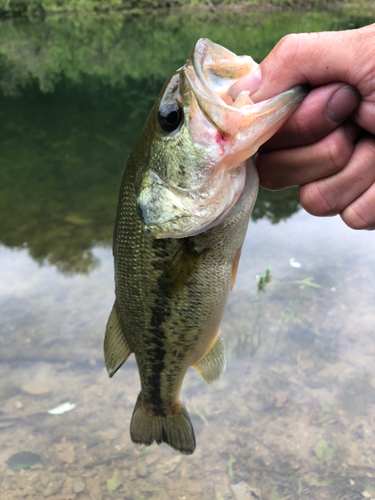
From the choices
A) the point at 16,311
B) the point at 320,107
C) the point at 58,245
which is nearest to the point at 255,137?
the point at 320,107

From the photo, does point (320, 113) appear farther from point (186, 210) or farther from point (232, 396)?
point (232, 396)

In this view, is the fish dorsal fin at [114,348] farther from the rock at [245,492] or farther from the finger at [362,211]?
the rock at [245,492]

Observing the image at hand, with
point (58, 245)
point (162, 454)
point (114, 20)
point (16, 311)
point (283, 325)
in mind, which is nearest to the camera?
point (162, 454)

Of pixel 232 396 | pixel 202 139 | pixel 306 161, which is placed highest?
pixel 202 139

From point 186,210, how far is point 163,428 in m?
1.56

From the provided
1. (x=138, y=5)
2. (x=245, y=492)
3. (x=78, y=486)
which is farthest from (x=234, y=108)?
(x=138, y=5)

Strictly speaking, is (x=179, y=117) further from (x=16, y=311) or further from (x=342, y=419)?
(x=16, y=311)

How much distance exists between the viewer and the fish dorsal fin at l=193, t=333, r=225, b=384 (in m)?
2.28

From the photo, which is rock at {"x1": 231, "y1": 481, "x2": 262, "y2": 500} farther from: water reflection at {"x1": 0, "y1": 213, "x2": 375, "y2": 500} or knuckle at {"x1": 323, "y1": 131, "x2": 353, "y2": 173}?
knuckle at {"x1": 323, "y1": 131, "x2": 353, "y2": 173}

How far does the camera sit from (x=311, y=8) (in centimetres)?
3509

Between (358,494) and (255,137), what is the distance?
9.07ft

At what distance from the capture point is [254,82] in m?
1.36

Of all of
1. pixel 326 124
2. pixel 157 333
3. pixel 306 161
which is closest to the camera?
pixel 326 124

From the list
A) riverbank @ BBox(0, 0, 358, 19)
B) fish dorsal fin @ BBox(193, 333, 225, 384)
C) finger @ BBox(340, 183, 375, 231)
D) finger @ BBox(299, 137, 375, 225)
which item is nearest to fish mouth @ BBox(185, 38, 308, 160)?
finger @ BBox(299, 137, 375, 225)
